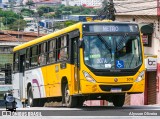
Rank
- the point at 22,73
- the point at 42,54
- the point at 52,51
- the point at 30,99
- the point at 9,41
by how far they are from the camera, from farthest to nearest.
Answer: the point at 9,41 < the point at 22,73 < the point at 30,99 < the point at 42,54 < the point at 52,51

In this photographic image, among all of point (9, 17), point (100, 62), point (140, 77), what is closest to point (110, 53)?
point (100, 62)

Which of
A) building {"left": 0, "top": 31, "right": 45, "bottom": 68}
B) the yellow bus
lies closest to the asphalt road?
the yellow bus

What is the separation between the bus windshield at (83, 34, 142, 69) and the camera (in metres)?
26.4

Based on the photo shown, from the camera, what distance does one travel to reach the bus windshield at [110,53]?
26.4 meters

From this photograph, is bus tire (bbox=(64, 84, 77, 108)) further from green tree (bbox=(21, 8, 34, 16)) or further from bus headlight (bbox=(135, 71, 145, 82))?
green tree (bbox=(21, 8, 34, 16))

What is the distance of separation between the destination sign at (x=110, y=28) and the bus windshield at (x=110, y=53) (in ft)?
0.81

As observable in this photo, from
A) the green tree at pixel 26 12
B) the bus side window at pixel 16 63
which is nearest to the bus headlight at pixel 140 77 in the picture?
the bus side window at pixel 16 63

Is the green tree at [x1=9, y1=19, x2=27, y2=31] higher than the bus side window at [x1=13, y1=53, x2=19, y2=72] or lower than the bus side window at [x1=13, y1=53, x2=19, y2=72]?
lower

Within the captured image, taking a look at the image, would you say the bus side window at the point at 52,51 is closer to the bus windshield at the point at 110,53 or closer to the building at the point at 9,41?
the bus windshield at the point at 110,53

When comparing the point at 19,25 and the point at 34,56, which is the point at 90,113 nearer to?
the point at 34,56

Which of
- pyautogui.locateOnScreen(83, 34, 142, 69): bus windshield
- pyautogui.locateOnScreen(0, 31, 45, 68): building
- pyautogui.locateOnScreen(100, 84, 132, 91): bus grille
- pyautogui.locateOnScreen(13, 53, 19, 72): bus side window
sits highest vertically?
pyautogui.locateOnScreen(83, 34, 142, 69): bus windshield

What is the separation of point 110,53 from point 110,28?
96cm

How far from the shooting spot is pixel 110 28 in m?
26.9

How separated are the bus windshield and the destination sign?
0.81 ft
